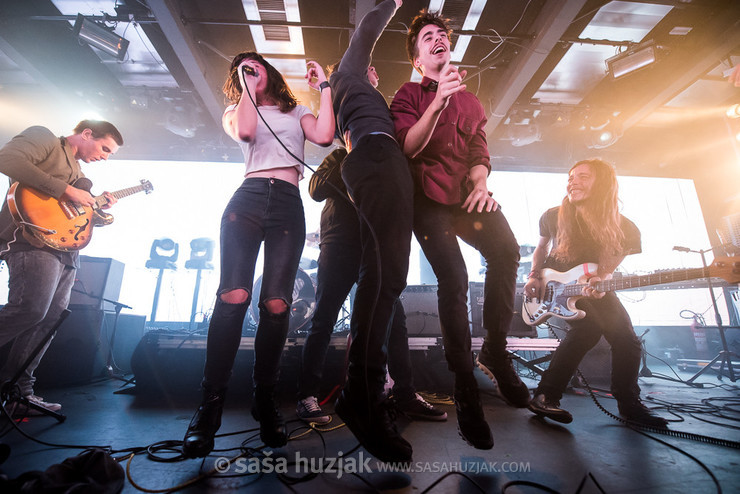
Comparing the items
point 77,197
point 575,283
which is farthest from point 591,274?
point 77,197

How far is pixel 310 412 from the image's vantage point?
212 centimetres

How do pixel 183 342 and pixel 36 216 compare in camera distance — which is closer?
pixel 36 216

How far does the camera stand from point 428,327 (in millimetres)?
4199

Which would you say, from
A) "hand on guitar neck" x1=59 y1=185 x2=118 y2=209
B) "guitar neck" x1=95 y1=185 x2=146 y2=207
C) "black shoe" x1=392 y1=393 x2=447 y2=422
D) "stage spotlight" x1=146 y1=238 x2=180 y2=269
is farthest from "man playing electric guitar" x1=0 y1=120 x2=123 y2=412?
"stage spotlight" x1=146 y1=238 x2=180 y2=269

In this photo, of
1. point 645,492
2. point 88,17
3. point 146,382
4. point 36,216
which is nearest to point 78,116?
point 88,17

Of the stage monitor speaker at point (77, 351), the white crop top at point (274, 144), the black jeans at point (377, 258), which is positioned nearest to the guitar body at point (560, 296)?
the black jeans at point (377, 258)

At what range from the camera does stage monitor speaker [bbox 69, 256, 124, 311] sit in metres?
4.43

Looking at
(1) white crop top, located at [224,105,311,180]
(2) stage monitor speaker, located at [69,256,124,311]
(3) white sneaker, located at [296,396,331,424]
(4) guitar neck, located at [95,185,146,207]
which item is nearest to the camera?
(1) white crop top, located at [224,105,311,180]

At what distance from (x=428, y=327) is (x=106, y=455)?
355 centimetres

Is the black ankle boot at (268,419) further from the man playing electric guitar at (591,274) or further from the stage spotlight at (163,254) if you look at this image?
the stage spotlight at (163,254)

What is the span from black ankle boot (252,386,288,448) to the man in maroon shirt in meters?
0.85

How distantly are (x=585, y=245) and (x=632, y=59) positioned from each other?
4.51 meters

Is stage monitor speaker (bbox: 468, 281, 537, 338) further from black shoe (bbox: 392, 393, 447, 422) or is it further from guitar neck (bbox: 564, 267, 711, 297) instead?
black shoe (bbox: 392, 393, 447, 422)

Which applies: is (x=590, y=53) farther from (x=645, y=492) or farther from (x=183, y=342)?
(x=183, y=342)
